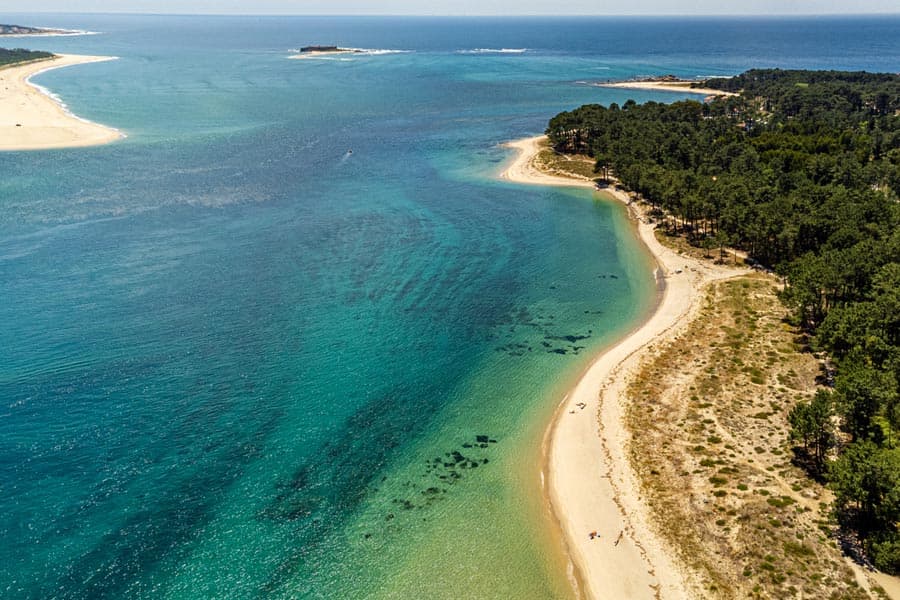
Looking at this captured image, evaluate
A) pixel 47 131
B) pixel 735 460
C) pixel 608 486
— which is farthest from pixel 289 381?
pixel 47 131

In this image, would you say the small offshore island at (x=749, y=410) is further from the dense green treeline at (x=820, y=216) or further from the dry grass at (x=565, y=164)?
the dry grass at (x=565, y=164)

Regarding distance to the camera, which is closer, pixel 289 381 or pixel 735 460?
pixel 735 460

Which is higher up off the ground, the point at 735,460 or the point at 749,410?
the point at 749,410

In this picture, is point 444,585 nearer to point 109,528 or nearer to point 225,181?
point 109,528

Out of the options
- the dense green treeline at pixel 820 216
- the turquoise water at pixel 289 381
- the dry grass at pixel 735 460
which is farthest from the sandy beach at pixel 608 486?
the dense green treeline at pixel 820 216

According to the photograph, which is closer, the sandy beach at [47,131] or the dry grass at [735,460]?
the dry grass at [735,460]

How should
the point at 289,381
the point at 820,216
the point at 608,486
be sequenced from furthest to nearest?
the point at 820,216 < the point at 289,381 < the point at 608,486

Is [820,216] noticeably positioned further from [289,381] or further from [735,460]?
[289,381]
